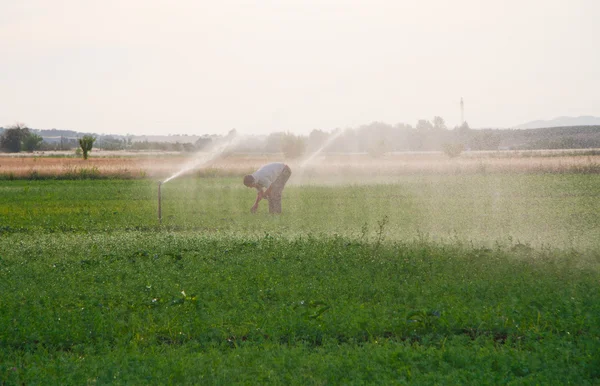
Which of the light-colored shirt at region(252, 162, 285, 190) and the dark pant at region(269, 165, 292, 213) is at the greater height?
the light-colored shirt at region(252, 162, 285, 190)

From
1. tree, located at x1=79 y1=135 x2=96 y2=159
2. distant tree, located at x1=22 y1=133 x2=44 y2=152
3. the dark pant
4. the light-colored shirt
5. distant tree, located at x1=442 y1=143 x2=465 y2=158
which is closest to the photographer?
the light-colored shirt

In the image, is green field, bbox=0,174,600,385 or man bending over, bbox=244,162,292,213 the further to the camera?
man bending over, bbox=244,162,292,213

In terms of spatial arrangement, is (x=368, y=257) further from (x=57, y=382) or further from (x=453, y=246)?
(x=57, y=382)

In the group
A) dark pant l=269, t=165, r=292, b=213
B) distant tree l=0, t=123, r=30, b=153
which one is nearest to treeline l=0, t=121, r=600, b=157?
distant tree l=0, t=123, r=30, b=153

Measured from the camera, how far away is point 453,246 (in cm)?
1447

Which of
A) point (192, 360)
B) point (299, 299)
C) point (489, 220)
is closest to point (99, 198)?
point (489, 220)

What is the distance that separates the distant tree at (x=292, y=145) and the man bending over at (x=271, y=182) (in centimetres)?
5060

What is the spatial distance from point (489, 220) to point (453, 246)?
6.82 meters

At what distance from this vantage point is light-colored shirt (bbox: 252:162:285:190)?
2155 centimetres

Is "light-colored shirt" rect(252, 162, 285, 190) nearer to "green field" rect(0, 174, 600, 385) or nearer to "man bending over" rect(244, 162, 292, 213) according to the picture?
"man bending over" rect(244, 162, 292, 213)

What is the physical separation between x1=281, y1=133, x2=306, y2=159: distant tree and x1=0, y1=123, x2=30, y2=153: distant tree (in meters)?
71.8

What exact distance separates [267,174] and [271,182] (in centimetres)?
Answer: 30

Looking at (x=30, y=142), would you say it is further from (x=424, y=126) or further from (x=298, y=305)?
(x=298, y=305)

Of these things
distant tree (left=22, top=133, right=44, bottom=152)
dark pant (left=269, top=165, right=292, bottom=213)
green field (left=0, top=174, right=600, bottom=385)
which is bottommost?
green field (left=0, top=174, right=600, bottom=385)
